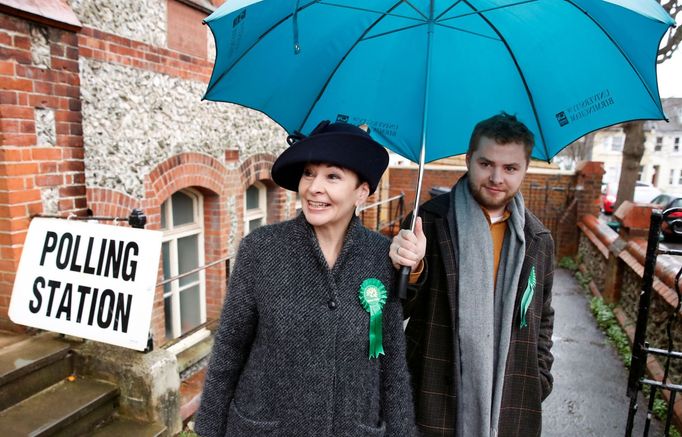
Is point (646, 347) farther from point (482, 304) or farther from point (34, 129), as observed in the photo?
point (34, 129)

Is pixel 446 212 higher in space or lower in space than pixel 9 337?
higher

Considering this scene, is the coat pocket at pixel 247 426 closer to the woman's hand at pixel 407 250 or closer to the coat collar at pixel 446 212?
the woman's hand at pixel 407 250

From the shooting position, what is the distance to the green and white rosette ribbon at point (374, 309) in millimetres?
1523

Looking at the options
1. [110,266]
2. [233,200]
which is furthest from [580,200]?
[110,266]

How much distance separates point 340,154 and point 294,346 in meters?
0.65

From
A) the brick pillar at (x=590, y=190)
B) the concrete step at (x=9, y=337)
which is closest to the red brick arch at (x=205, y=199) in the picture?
the concrete step at (x=9, y=337)

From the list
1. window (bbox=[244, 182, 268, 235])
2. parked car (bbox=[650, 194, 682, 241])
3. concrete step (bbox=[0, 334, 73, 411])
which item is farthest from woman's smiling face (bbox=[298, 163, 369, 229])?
window (bbox=[244, 182, 268, 235])

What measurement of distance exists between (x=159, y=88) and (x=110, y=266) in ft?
6.09

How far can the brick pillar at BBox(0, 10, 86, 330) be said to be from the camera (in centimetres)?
277

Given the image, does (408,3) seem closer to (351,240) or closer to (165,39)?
(351,240)

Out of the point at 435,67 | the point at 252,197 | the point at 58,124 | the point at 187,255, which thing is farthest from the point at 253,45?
the point at 252,197

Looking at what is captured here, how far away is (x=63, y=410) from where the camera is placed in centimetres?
276

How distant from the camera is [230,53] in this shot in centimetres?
196

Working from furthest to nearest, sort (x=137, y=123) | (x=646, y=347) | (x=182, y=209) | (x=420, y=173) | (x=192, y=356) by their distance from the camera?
(x=182, y=209), (x=192, y=356), (x=137, y=123), (x=646, y=347), (x=420, y=173)
